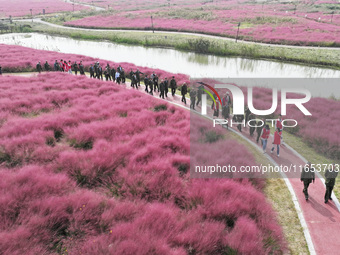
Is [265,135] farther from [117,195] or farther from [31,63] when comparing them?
[31,63]

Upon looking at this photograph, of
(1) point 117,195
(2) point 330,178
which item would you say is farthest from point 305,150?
(1) point 117,195

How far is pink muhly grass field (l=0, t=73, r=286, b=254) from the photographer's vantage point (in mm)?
5324

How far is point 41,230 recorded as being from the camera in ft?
17.4

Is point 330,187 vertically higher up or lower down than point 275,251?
higher up

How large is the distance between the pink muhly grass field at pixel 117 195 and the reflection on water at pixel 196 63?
16951 mm

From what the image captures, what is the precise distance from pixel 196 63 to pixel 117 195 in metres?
26.3

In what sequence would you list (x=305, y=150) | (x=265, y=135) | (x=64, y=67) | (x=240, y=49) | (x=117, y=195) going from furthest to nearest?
(x=240, y=49) < (x=64, y=67) < (x=305, y=150) < (x=265, y=135) < (x=117, y=195)

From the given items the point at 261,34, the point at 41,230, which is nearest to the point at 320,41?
the point at 261,34

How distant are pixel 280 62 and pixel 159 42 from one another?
19656 mm

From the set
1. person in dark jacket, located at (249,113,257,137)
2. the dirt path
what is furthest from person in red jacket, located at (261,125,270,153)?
person in dark jacket, located at (249,113,257,137)

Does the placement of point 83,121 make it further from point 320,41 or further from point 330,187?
point 320,41

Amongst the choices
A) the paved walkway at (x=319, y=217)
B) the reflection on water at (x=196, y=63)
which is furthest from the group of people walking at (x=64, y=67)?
the paved walkway at (x=319, y=217)

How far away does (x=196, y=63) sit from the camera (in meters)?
30.9

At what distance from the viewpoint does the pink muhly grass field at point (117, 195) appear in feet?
17.5
